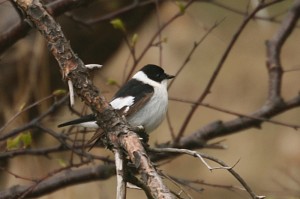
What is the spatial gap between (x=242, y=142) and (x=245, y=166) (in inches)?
15.2

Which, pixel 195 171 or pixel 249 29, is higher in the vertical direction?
pixel 249 29

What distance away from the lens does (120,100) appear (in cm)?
394

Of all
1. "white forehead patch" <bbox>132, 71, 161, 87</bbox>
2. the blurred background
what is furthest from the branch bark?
the blurred background

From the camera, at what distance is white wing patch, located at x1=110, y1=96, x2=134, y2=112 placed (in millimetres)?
3852

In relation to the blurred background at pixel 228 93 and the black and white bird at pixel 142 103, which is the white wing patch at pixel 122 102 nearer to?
the black and white bird at pixel 142 103

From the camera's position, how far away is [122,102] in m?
3.90

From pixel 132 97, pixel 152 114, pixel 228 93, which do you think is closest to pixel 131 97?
pixel 132 97

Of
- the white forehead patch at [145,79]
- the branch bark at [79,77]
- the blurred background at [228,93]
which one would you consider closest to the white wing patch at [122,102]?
the white forehead patch at [145,79]

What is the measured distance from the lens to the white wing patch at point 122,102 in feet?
12.6

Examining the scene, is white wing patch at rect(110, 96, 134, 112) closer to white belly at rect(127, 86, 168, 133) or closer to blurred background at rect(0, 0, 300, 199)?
white belly at rect(127, 86, 168, 133)

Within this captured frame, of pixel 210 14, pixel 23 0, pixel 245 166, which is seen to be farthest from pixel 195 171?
pixel 23 0

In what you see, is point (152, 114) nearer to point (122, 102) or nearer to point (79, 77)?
point (122, 102)

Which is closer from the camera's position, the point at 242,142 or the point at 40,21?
the point at 40,21

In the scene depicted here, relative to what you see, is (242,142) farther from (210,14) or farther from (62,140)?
(62,140)
